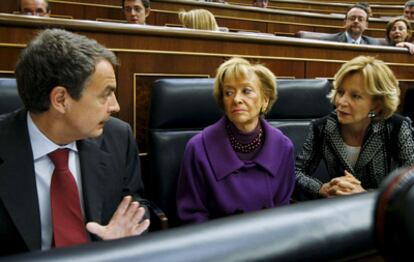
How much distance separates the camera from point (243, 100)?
866mm

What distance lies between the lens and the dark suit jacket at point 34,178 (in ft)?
1.92

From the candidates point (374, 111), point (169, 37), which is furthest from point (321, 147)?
point (169, 37)

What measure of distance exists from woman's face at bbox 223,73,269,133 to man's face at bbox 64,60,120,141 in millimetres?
297

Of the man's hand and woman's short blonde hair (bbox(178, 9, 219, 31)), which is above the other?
woman's short blonde hair (bbox(178, 9, 219, 31))

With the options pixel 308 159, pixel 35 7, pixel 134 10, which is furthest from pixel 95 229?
pixel 134 10

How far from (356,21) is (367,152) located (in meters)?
1.55

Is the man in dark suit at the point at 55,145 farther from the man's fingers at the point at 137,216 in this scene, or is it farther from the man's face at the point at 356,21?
the man's face at the point at 356,21

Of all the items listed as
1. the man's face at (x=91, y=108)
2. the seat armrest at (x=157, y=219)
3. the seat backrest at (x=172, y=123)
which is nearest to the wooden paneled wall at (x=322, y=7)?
the seat backrest at (x=172, y=123)

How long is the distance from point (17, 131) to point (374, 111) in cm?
70

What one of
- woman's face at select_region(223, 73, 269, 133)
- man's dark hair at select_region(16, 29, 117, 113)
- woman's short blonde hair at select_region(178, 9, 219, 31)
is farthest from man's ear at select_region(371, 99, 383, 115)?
woman's short blonde hair at select_region(178, 9, 219, 31)

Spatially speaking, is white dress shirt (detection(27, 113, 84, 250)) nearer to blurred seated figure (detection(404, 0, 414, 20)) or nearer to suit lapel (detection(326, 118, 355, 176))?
suit lapel (detection(326, 118, 355, 176))

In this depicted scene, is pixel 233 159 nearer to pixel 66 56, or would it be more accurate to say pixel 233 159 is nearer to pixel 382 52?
pixel 66 56

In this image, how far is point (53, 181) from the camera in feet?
2.02

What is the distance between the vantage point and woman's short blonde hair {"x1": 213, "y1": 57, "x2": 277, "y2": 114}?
888 millimetres
